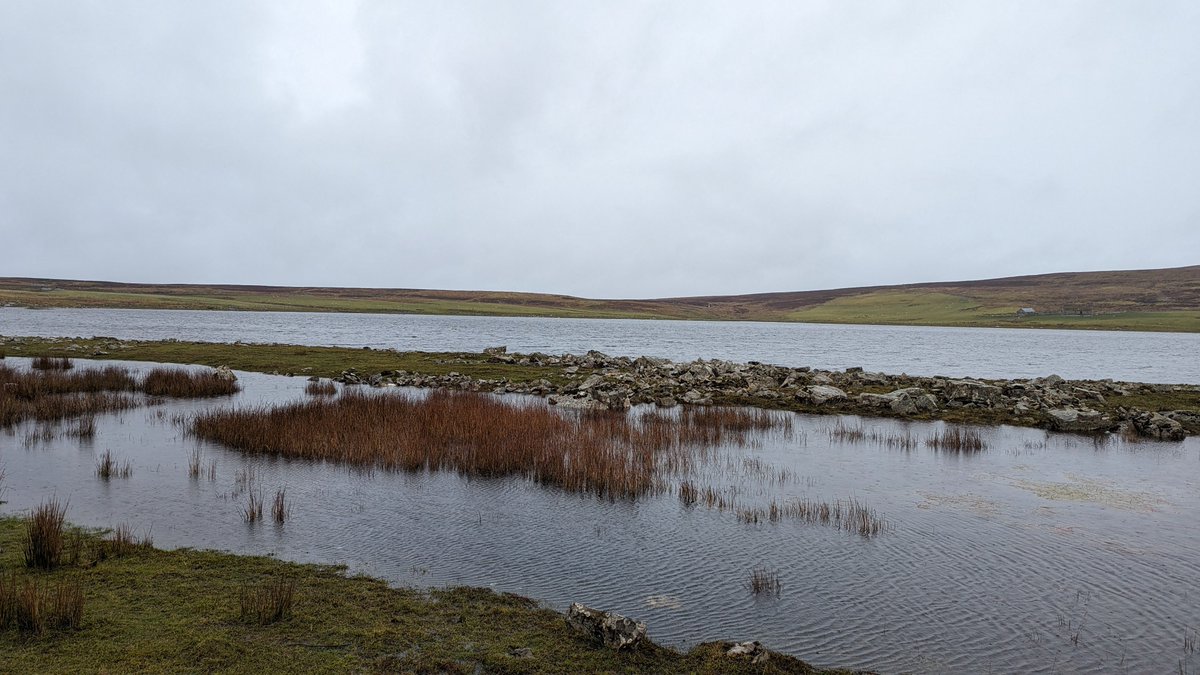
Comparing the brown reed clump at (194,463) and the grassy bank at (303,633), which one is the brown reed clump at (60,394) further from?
the grassy bank at (303,633)

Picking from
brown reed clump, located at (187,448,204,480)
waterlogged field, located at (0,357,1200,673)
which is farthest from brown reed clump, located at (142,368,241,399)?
brown reed clump, located at (187,448,204,480)

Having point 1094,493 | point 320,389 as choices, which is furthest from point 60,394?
point 1094,493

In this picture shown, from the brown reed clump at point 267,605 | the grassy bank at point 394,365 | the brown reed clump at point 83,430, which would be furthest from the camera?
the grassy bank at point 394,365

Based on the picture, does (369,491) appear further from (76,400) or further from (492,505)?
(76,400)

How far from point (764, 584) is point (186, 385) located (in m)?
27.4

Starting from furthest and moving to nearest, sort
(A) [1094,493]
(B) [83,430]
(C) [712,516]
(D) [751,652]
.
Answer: (B) [83,430] → (A) [1094,493] → (C) [712,516] → (D) [751,652]

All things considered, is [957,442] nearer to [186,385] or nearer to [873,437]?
[873,437]

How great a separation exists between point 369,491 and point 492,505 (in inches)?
108

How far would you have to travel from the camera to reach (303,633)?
668 cm

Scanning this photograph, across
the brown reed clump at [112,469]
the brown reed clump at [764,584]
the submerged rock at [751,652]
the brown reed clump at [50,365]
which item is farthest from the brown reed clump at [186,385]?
the submerged rock at [751,652]

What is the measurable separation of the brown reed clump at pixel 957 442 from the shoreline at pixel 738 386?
4.54 m

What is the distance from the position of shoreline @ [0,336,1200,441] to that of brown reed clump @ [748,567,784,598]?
16113 mm

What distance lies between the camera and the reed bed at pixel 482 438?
14.8 metres

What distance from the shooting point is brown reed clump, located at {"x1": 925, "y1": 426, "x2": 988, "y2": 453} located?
63.0ft
